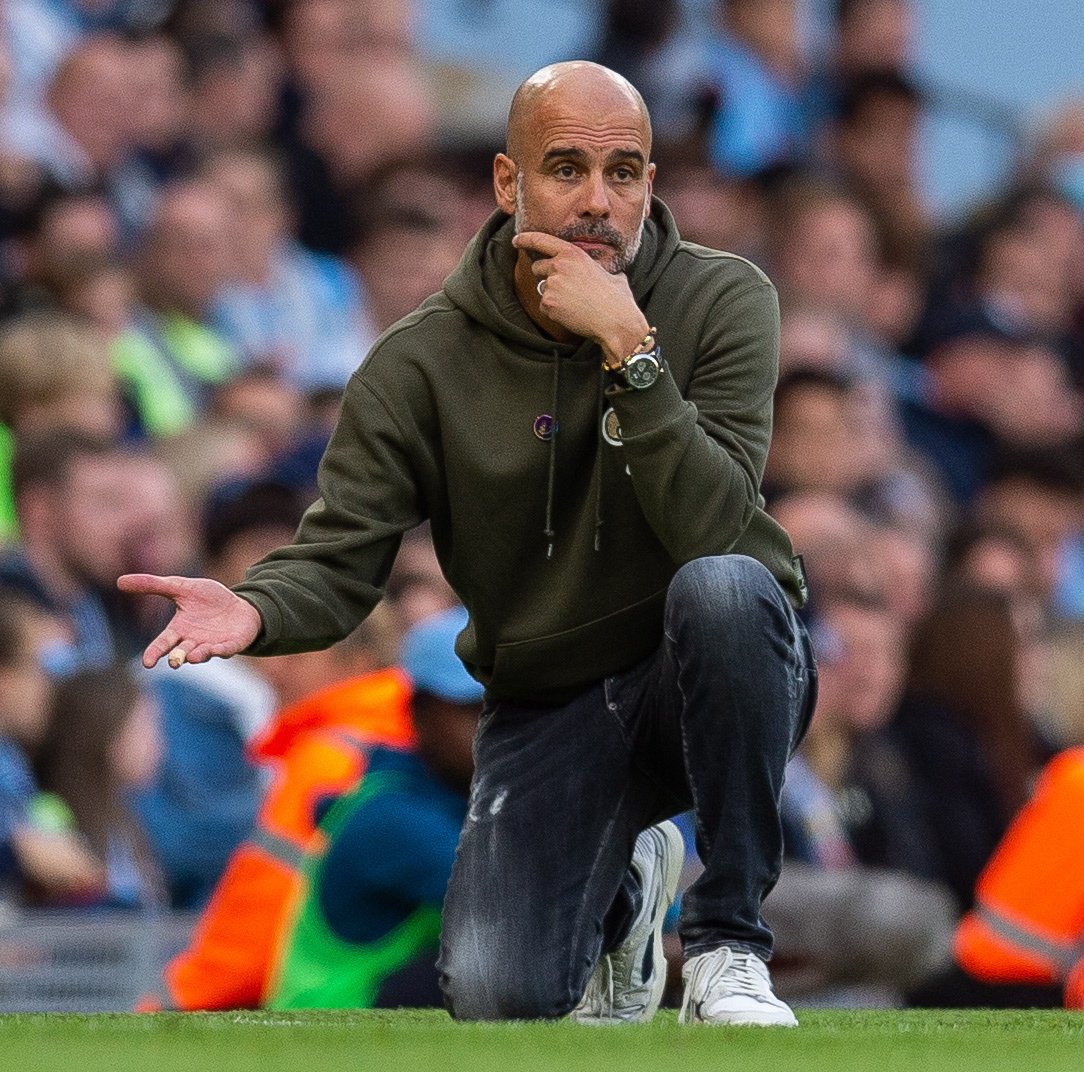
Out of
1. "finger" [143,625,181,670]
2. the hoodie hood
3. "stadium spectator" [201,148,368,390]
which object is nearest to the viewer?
"finger" [143,625,181,670]

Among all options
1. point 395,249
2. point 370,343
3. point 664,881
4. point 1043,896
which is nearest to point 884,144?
point 395,249

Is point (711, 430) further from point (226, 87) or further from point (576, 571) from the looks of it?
point (226, 87)

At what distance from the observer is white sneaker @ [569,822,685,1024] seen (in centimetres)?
468

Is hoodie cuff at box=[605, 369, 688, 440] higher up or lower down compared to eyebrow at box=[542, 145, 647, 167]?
lower down

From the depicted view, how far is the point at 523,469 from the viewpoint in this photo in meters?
4.40

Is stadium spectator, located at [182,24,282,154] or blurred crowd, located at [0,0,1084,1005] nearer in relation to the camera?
blurred crowd, located at [0,0,1084,1005]

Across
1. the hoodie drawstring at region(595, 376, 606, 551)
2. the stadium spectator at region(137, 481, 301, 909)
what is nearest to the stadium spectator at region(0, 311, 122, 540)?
the stadium spectator at region(137, 481, 301, 909)

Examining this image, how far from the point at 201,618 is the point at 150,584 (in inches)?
4.5

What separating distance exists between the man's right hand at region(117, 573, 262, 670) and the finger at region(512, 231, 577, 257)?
753mm

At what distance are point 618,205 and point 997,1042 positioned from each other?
1.52 metres

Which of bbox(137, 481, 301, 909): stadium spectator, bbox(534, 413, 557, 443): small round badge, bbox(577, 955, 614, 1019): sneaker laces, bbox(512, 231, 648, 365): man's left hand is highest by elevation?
bbox(512, 231, 648, 365): man's left hand

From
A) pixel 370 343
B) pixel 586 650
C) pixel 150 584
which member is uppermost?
pixel 150 584

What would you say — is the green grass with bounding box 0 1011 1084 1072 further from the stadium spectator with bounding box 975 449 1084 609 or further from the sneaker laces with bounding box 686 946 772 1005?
the stadium spectator with bounding box 975 449 1084 609

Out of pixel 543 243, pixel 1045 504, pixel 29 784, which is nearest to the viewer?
pixel 543 243
